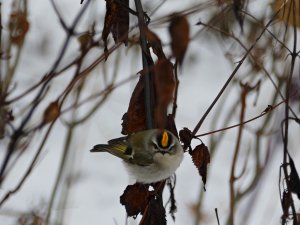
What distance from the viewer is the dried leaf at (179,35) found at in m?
1.19

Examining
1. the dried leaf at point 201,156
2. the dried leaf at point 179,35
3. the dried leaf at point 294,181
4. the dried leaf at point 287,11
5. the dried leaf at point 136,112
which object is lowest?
the dried leaf at point 179,35

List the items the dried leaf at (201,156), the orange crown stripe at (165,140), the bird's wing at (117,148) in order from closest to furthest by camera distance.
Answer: the dried leaf at (201,156)
the orange crown stripe at (165,140)
the bird's wing at (117,148)

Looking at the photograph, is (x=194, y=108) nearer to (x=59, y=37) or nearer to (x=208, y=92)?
(x=208, y=92)

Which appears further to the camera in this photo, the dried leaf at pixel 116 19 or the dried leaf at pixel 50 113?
the dried leaf at pixel 116 19

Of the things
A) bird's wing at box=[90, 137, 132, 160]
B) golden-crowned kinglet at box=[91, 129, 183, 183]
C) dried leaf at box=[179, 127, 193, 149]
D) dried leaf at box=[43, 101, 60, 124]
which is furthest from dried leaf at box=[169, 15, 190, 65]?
bird's wing at box=[90, 137, 132, 160]

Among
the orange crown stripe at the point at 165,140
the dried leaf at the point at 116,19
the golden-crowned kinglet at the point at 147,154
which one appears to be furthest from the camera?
the golden-crowned kinglet at the point at 147,154

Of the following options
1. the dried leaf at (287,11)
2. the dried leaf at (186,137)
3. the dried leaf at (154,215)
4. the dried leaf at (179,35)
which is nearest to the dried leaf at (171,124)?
the dried leaf at (186,137)

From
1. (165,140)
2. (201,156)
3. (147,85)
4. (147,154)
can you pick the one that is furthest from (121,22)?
(147,154)

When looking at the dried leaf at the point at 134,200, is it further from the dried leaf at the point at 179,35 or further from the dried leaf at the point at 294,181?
the dried leaf at the point at 179,35

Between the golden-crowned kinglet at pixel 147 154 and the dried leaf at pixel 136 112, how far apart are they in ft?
1.23

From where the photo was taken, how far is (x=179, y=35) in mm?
1211

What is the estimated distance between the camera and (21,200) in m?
5.50

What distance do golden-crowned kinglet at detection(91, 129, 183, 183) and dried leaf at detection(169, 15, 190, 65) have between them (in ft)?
3.97

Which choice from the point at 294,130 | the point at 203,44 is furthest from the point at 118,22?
the point at 203,44
